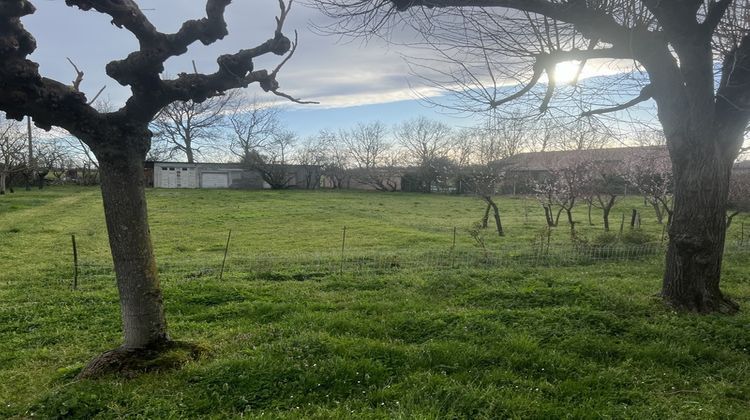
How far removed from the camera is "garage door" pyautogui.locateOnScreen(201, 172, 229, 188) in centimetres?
4862

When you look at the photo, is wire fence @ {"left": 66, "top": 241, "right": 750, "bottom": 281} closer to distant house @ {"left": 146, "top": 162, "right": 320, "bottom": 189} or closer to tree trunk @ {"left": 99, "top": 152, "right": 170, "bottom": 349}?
tree trunk @ {"left": 99, "top": 152, "right": 170, "bottom": 349}

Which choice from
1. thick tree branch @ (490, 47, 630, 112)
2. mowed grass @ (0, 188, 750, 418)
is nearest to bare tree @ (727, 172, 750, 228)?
mowed grass @ (0, 188, 750, 418)

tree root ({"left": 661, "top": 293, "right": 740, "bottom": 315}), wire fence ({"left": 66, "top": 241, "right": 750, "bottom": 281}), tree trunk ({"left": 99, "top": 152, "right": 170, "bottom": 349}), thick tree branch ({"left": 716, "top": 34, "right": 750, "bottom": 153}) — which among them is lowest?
wire fence ({"left": 66, "top": 241, "right": 750, "bottom": 281})

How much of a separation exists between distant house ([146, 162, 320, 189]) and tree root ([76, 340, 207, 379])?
44.5 metres

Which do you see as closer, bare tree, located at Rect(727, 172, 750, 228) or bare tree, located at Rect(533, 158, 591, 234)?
bare tree, located at Rect(533, 158, 591, 234)

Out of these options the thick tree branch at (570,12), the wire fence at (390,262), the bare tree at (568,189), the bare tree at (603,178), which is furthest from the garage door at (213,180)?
the thick tree branch at (570,12)

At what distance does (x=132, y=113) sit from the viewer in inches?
165

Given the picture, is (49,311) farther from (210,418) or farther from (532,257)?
(532,257)

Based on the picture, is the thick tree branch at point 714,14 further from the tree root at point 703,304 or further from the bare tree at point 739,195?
the bare tree at point 739,195

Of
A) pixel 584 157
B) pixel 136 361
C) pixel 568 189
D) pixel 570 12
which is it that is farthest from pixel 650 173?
pixel 136 361

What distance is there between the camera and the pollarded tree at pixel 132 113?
3.89 meters

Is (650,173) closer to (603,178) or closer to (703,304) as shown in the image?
(603,178)

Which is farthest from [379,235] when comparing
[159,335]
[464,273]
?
[159,335]

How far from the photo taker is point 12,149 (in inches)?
1377
